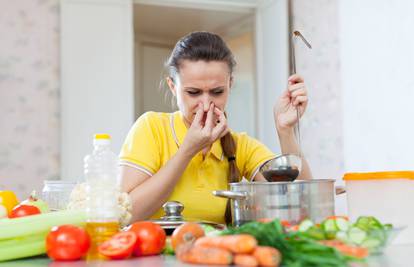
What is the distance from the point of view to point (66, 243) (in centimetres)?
103

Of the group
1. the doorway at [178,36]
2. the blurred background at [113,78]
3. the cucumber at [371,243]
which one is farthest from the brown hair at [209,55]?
the doorway at [178,36]

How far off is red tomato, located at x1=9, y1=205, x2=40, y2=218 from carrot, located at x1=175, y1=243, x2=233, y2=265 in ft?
1.42

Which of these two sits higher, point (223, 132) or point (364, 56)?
point (364, 56)

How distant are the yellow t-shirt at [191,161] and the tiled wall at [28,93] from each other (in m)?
2.17

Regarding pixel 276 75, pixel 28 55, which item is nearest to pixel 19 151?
pixel 28 55

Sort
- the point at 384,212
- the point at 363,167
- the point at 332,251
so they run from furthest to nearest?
the point at 363,167
the point at 384,212
the point at 332,251

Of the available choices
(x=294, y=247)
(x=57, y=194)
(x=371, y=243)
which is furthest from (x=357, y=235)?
(x=57, y=194)

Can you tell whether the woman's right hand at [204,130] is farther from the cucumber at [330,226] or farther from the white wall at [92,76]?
the white wall at [92,76]

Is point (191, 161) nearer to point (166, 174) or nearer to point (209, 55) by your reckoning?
point (166, 174)

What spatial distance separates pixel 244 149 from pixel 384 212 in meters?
0.81

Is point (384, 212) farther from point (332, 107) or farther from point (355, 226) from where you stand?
point (332, 107)

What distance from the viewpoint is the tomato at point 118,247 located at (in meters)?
1.01

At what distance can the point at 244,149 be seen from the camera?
6.56ft

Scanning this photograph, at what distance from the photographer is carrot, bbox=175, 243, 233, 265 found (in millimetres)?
876
